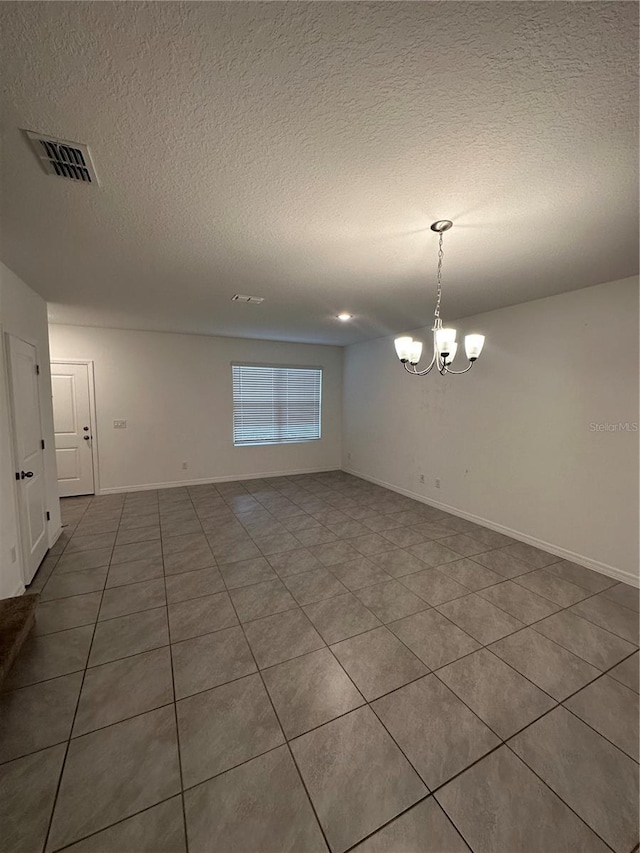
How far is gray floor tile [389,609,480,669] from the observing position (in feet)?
6.41

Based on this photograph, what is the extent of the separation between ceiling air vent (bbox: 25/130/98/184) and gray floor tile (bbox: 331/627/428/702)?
9.05 ft

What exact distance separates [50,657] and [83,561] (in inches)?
49.6

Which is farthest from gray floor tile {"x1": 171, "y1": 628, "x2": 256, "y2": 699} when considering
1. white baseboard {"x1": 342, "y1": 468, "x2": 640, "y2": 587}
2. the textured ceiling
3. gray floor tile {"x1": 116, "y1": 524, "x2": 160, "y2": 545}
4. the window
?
the window

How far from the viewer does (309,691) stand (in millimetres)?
1715

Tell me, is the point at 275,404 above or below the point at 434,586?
above

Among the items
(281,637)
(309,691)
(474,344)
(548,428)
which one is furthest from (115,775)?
(548,428)

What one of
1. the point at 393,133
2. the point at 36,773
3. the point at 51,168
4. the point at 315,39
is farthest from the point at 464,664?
the point at 51,168

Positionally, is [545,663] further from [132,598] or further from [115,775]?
[132,598]

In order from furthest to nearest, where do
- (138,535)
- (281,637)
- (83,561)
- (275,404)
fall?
(275,404) < (138,535) < (83,561) < (281,637)

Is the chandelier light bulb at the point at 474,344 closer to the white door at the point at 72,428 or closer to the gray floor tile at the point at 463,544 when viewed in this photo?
the gray floor tile at the point at 463,544

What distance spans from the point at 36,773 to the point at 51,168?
8.24 ft

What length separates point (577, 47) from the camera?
0.94 m

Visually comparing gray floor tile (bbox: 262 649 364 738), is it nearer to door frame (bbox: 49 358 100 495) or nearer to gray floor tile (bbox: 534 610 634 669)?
gray floor tile (bbox: 534 610 634 669)

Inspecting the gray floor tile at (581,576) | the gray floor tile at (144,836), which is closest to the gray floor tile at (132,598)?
the gray floor tile at (144,836)
